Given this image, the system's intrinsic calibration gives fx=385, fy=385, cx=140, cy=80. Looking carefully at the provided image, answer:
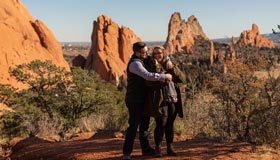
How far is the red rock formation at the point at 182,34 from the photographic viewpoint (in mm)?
111938

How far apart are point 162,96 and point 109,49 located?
206 feet

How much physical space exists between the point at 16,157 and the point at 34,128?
111 inches

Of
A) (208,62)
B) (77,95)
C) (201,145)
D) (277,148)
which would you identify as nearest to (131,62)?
(201,145)

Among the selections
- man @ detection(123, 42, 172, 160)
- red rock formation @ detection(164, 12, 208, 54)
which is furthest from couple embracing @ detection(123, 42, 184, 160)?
red rock formation @ detection(164, 12, 208, 54)

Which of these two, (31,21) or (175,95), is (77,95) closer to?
(175,95)

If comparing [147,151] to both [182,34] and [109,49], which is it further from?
[182,34]

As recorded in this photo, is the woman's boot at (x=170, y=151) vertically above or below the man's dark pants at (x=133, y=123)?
below

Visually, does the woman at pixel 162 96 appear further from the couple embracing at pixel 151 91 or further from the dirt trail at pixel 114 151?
the dirt trail at pixel 114 151

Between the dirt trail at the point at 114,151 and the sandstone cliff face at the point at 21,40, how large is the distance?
28.9 m

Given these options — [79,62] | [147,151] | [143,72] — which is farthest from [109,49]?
[143,72]

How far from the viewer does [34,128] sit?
406 inches

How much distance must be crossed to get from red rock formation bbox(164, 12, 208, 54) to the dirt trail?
10030 centimetres

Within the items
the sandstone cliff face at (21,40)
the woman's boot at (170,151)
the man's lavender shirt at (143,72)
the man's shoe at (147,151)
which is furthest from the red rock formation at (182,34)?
the man's lavender shirt at (143,72)

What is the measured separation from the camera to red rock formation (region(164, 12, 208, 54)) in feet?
367
